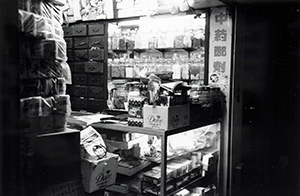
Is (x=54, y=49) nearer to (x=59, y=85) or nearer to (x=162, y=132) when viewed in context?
(x=59, y=85)

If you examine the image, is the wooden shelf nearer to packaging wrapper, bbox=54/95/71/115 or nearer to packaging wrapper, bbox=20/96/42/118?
packaging wrapper, bbox=54/95/71/115

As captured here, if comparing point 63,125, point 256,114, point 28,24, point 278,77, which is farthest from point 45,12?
point 278,77

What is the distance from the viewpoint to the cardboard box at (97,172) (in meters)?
2.36

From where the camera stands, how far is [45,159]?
2035mm

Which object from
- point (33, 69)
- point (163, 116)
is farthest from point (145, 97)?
point (33, 69)

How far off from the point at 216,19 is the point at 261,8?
0.88 metres

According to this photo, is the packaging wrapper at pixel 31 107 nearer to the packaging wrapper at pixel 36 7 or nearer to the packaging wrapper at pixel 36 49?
the packaging wrapper at pixel 36 49

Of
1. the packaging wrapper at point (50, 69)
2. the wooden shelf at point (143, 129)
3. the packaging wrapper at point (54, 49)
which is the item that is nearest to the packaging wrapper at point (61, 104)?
the packaging wrapper at point (50, 69)

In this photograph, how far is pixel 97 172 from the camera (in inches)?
94.7

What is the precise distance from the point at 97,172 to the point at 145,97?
77cm

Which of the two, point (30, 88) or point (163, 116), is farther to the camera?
point (163, 116)

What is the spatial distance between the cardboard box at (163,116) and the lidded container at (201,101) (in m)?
0.37

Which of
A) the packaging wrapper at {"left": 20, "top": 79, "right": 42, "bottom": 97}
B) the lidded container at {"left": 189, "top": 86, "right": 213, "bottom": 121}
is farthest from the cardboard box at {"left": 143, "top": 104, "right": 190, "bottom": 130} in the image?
the packaging wrapper at {"left": 20, "top": 79, "right": 42, "bottom": 97}

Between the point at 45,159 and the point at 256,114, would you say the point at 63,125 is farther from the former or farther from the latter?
the point at 256,114
